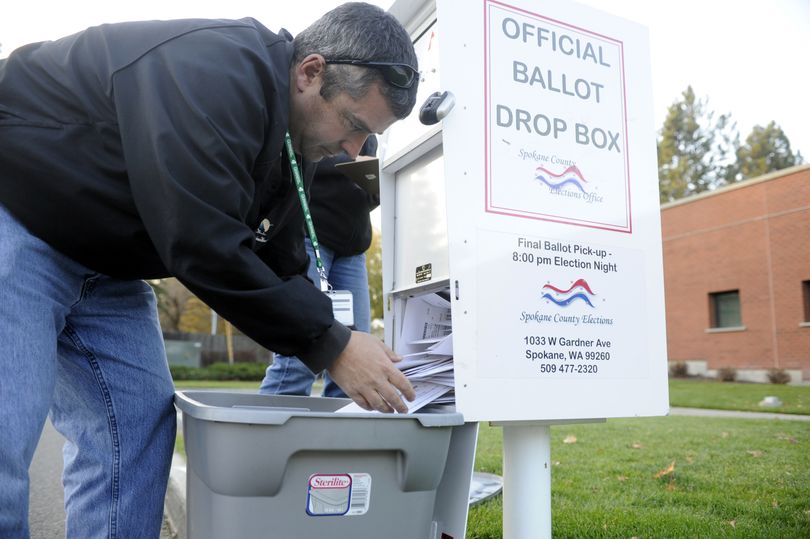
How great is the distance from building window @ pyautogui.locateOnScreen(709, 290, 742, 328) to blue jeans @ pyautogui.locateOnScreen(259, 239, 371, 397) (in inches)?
693

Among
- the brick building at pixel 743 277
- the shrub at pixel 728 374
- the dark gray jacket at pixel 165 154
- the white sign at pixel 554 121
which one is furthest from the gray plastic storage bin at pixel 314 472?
the shrub at pixel 728 374

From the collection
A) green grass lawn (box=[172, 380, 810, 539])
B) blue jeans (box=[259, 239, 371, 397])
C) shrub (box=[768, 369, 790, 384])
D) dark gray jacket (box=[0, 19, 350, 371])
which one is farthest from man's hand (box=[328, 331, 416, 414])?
shrub (box=[768, 369, 790, 384])

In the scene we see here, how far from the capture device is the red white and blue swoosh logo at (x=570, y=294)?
1799mm

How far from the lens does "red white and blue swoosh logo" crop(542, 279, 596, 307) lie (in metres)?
1.80

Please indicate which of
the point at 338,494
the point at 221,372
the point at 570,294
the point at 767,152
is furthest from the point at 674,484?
the point at 767,152

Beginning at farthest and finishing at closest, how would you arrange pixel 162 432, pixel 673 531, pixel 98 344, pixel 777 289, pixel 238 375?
1. pixel 238 375
2. pixel 777 289
3. pixel 673 531
4. pixel 162 432
5. pixel 98 344

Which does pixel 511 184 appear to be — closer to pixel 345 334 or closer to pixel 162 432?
pixel 345 334

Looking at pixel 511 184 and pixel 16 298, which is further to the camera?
pixel 511 184

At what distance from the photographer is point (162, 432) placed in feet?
5.69

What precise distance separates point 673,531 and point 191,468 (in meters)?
1.82

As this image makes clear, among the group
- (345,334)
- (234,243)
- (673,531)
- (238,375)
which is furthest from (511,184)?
(238,375)

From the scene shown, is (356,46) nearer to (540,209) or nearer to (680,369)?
(540,209)

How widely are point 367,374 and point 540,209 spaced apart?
2.37 ft

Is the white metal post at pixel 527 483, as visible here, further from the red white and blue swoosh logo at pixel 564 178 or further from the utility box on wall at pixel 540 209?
the red white and blue swoosh logo at pixel 564 178
